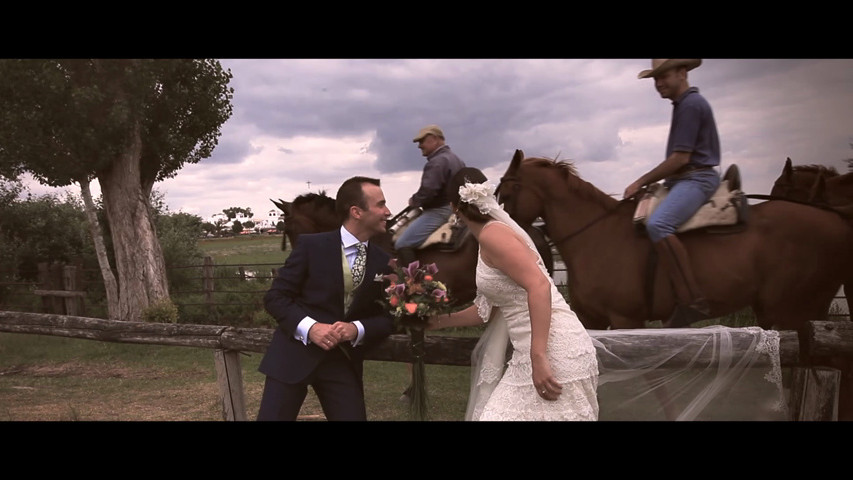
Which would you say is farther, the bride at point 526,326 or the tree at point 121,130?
the tree at point 121,130

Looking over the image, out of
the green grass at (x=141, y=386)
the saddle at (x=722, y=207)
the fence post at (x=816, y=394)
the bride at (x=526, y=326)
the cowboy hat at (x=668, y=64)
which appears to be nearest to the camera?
the bride at (x=526, y=326)

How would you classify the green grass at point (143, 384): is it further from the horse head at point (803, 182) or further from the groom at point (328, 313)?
the horse head at point (803, 182)

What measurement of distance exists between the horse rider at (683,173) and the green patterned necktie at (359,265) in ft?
7.49

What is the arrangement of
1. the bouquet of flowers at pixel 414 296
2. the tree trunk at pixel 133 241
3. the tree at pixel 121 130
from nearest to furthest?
the bouquet of flowers at pixel 414 296
the tree at pixel 121 130
the tree trunk at pixel 133 241

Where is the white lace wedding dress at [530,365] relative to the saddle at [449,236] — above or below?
below

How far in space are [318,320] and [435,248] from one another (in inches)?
116

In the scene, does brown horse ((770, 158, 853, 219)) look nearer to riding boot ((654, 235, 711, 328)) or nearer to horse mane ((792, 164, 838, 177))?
horse mane ((792, 164, 838, 177))

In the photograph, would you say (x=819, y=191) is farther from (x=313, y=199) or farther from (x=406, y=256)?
(x=313, y=199)

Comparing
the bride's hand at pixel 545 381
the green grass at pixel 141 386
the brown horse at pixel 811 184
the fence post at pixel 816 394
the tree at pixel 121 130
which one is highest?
the tree at pixel 121 130

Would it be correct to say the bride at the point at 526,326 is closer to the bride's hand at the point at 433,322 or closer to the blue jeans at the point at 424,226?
the bride's hand at the point at 433,322

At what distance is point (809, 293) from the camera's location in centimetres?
419

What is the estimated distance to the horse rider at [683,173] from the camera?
4.15 m

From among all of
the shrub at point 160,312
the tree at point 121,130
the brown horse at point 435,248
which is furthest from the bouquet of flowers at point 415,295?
the shrub at point 160,312
